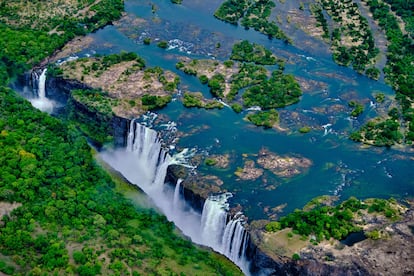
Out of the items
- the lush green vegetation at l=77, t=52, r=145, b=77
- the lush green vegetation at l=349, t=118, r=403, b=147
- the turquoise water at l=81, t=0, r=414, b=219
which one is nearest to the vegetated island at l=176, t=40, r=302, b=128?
the turquoise water at l=81, t=0, r=414, b=219

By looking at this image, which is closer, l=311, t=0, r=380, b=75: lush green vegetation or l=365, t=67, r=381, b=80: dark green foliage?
l=365, t=67, r=381, b=80: dark green foliage

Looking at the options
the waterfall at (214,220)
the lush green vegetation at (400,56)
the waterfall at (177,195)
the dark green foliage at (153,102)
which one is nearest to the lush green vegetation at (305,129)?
the lush green vegetation at (400,56)

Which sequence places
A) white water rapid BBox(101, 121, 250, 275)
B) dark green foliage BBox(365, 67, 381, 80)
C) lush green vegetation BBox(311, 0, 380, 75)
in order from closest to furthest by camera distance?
1. white water rapid BBox(101, 121, 250, 275)
2. dark green foliage BBox(365, 67, 381, 80)
3. lush green vegetation BBox(311, 0, 380, 75)

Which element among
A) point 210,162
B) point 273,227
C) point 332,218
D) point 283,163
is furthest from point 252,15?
point 273,227

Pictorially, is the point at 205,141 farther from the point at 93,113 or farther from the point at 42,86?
the point at 42,86

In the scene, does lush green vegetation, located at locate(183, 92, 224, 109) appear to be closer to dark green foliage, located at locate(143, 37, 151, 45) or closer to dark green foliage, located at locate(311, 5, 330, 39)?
dark green foliage, located at locate(143, 37, 151, 45)

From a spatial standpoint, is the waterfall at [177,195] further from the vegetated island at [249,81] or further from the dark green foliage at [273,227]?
the vegetated island at [249,81]
